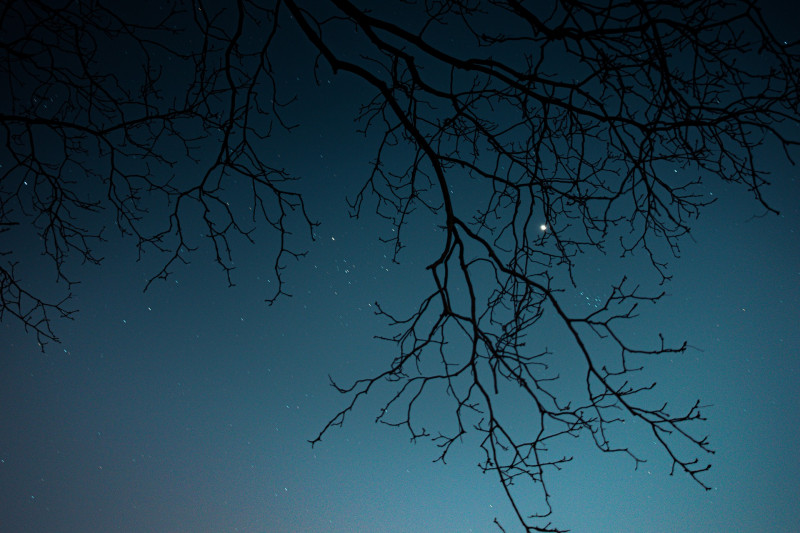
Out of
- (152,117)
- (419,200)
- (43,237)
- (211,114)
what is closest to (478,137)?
(419,200)

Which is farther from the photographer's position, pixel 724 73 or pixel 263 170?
pixel 263 170

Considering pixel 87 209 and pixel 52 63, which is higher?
pixel 52 63

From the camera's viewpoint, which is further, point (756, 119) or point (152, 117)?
point (152, 117)

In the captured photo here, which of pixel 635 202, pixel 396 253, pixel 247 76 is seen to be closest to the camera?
pixel 635 202

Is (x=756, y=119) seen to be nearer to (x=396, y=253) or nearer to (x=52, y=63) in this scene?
(x=396, y=253)

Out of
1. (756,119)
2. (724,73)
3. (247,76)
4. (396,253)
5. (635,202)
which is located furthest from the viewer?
(396,253)

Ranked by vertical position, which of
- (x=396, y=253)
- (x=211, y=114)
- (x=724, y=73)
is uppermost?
(x=724, y=73)

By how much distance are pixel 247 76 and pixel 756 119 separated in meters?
1.88

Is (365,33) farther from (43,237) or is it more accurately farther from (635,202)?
(43,237)

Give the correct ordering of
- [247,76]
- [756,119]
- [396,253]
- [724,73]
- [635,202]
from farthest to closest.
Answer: [396,253]
[247,76]
[635,202]
[724,73]
[756,119]

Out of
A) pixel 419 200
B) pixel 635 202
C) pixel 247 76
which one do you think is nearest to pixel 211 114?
pixel 247 76

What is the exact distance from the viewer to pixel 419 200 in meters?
2.49

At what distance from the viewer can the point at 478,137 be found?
2.45 meters

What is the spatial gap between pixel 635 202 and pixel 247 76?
1.65 meters
